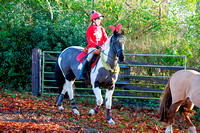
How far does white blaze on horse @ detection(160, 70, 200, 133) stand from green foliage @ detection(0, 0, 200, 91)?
4.17 meters

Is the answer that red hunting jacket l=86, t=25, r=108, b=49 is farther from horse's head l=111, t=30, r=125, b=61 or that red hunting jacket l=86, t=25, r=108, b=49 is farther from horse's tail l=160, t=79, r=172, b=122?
horse's tail l=160, t=79, r=172, b=122

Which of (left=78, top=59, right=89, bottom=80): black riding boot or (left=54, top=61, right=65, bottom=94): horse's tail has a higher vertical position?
(left=78, top=59, right=89, bottom=80): black riding boot

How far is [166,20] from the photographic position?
34.9 feet

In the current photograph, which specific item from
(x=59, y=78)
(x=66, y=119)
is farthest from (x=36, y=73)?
(x=66, y=119)

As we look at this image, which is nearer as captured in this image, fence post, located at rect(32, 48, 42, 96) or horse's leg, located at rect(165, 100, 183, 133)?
horse's leg, located at rect(165, 100, 183, 133)

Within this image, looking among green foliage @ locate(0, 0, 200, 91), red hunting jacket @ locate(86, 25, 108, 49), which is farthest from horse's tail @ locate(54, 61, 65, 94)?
green foliage @ locate(0, 0, 200, 91)

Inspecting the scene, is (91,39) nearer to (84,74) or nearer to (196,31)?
(84,74)

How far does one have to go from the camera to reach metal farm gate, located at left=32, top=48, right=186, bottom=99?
8.21 metres

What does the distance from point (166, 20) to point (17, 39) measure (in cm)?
711

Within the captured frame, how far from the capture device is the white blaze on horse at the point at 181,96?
4457 millimetres

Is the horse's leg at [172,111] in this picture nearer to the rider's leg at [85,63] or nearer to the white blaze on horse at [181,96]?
the white blaze on horse at [181,96]

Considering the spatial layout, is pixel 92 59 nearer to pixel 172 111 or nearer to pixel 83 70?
pixel 83 70

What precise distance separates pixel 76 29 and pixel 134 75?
3.34 metres

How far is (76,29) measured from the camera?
9445 millimetres
